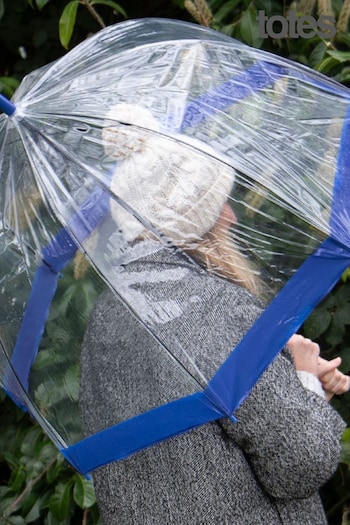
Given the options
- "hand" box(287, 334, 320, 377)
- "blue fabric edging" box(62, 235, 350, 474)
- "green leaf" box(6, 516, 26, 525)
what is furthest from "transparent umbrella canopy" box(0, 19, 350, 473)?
"green leaf" box(6, 516, 26, 525)

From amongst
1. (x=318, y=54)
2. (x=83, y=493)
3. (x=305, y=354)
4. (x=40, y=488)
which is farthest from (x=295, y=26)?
(x=40, y=488)

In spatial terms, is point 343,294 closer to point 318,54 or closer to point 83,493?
point 318,54

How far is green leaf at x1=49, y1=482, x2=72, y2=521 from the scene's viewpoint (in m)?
2.44

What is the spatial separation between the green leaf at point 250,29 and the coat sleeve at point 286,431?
3.66 ft

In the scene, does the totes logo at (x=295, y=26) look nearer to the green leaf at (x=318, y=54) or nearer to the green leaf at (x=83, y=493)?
the green leaf at (x=318, y=54)

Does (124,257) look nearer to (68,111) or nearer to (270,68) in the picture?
(68,111)

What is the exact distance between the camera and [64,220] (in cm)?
140

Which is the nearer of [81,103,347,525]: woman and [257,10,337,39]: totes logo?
[81,103,347,525]: woman

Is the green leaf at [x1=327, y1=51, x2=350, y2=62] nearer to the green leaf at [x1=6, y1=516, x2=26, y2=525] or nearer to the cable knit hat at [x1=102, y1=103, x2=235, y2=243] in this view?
the cable knit hat at [x1=102, y1=103, x2=235, y2=243]

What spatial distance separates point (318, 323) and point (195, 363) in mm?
993

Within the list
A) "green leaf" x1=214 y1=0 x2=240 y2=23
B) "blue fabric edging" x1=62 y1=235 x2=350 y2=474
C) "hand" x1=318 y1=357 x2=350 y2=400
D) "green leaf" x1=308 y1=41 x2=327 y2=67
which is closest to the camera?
"blue fabric edging" x1=62 y1=235 x2=350 y2=474

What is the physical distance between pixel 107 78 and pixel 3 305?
1.28ft

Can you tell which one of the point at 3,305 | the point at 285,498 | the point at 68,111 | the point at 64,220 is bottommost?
the point at 285,498

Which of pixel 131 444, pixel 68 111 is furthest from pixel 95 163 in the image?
pixel 131 444
